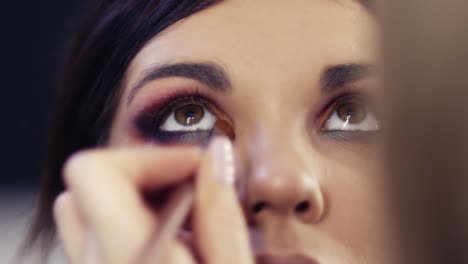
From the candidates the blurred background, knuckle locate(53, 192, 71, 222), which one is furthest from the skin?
the blurred background

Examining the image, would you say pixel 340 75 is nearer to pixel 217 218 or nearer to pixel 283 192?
pixel 283 192

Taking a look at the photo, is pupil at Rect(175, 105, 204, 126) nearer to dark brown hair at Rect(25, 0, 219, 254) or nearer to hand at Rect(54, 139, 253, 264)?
dark brown hair at Rect(25, 0, 219, 254)

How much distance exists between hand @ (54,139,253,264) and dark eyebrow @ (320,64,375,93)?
0.22m

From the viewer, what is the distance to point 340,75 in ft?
1.73

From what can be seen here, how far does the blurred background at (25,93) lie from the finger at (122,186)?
0.72 meters

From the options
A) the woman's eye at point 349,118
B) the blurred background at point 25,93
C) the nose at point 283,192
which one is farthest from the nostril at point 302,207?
the blurred background at point 25,93

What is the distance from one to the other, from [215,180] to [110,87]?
1.20ft

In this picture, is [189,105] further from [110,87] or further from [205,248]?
[205,248]

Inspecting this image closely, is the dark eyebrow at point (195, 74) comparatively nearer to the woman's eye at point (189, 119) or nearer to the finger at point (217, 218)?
the woman's eye at point (189, 119)

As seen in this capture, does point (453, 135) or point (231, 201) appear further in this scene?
point (231, 201)

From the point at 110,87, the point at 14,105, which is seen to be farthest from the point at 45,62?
the point at 110,87

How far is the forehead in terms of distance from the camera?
530mm

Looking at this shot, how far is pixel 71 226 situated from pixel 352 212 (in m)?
0.24

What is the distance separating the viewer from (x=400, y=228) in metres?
0.18
